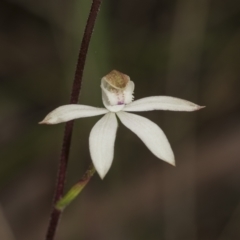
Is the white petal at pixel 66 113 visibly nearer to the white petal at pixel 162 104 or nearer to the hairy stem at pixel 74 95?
the hairy stem at pixel 74 95

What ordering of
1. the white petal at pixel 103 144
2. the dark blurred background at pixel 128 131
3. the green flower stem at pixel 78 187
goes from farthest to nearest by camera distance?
the dark blurred background at pixel 128 131, the green flower stem at pixel 78 187, the white petal at pixel 103 144

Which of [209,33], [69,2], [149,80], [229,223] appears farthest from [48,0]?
[229,223]

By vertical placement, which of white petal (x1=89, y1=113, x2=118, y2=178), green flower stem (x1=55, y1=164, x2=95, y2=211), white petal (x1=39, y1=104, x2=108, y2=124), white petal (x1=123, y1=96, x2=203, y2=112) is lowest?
green flower stem (x1=55, y1=164, x2=95, y2=211)

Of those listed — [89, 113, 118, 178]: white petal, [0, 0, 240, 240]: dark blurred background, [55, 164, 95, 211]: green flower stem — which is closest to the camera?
[89, 113, 118, 178]: white petal

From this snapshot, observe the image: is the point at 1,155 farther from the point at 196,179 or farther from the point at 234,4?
the point at 234,4

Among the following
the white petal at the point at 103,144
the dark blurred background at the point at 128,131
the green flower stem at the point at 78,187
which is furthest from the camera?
the dark blurred background at the point at 128,131

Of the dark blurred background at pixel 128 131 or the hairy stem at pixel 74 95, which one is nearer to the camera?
the hairy stem at pixel 74 95

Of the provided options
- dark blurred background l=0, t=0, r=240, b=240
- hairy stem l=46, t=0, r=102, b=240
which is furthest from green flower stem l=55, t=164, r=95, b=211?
dark blurred background l=0, t=0, r=240, b=240


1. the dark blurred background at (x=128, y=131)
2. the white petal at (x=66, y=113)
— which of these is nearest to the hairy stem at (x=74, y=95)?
the white petal at (x=66, y=113)

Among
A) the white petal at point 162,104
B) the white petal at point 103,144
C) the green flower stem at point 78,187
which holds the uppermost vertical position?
the white petal at point 162,104

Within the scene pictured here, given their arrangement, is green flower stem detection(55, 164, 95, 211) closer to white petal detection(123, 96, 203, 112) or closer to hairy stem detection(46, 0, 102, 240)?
hairy stem detection(46, 0, 102, 240)
